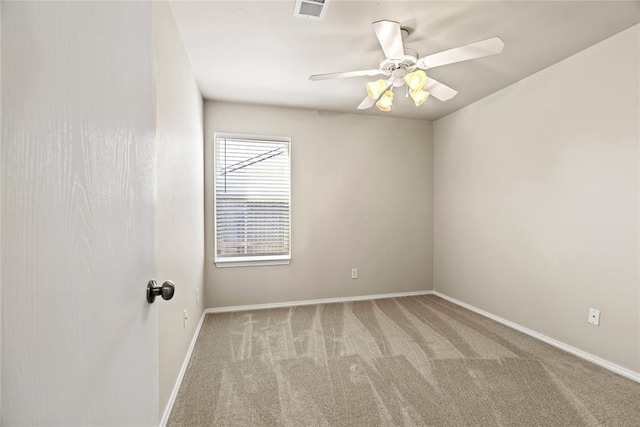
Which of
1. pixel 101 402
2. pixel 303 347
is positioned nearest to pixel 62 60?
pixel 101 402

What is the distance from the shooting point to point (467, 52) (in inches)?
70.2

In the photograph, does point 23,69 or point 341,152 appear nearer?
point 23,69

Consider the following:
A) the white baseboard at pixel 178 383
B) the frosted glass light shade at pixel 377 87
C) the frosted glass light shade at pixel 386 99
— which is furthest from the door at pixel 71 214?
the frosted glass light shade at pixel 386 99

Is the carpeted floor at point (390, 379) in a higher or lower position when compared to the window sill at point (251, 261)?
lower

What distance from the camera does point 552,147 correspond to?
8.73 ft

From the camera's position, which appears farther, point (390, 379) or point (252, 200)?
point (252, 200)

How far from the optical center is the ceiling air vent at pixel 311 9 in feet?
5.86

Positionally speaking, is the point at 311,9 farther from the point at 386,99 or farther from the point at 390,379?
the point at 390,379

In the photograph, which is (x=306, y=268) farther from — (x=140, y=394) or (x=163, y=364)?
(x=140, y=394)

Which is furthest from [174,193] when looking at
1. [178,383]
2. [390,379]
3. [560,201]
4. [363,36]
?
[560,201]

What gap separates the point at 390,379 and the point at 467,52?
222cm

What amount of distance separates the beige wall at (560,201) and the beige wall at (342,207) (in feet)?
2.07

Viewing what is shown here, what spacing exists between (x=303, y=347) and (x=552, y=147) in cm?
287

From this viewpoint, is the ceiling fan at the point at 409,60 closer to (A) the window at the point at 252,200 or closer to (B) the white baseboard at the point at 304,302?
(A) the window at the point at 252,200
